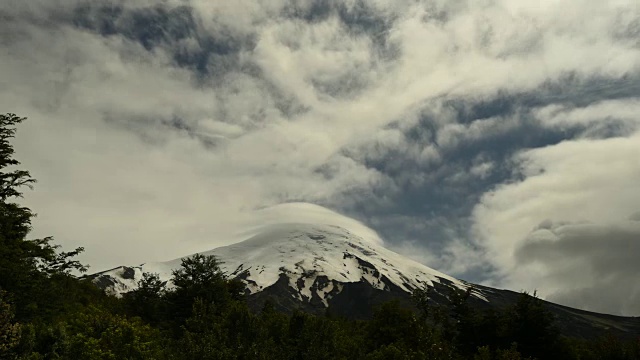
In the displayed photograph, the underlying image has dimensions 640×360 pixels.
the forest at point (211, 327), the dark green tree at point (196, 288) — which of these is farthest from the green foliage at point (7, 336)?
the dark green tree at point (196, 288)

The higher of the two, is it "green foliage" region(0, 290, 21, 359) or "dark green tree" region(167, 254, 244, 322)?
"dark green tree" region(167, 254, 244, 322)

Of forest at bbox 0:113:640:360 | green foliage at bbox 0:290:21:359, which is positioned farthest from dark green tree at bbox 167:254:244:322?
green foliage at bbox 0:290:21:359

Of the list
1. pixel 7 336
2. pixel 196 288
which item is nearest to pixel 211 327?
pixel 7 336

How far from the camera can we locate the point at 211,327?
30.1 metres

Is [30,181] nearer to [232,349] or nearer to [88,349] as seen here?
[88,349]

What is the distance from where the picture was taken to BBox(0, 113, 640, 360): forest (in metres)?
23.5

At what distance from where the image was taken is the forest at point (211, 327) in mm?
23469

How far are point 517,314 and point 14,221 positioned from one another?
4266 cm

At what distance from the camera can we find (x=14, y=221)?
38094 millimetres

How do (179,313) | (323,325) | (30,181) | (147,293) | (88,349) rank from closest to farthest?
(323,325) → (88,349) → (30,181) → (179,313) → (147,293)

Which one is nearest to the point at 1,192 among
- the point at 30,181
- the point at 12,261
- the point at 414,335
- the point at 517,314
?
the point at 30,181

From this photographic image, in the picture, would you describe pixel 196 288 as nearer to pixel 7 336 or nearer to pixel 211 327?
pixel 211 327

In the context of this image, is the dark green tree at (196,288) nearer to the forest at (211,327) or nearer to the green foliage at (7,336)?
the forest at (211,327)

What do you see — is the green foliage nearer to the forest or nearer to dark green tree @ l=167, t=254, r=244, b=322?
the forest
